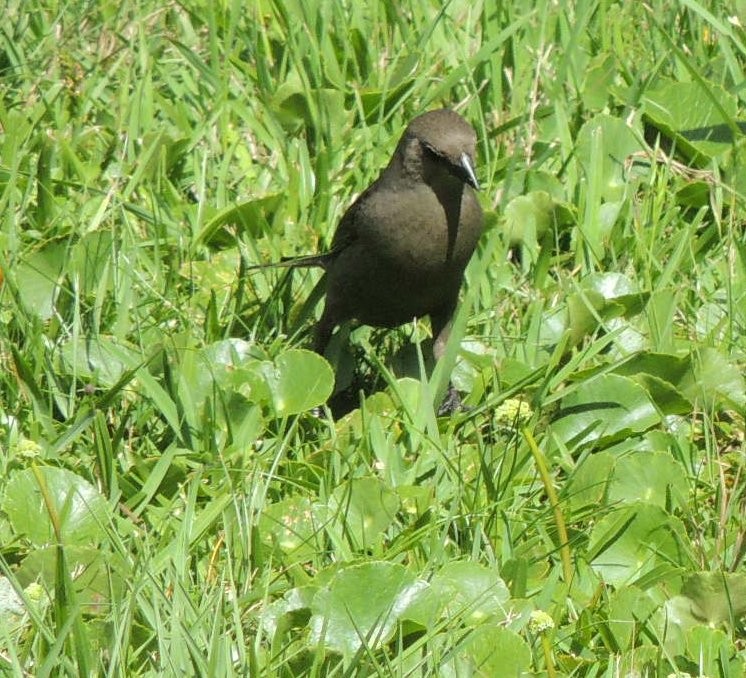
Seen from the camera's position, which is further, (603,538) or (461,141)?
(461,141)

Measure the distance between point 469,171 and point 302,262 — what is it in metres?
0.75

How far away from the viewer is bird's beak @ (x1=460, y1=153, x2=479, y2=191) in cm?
404

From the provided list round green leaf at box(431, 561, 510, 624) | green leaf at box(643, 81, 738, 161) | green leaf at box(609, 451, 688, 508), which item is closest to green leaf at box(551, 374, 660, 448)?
green leaf at box(609, 451, 688, 508)

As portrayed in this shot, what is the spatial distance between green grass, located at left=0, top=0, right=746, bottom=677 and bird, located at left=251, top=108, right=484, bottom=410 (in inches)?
7.0

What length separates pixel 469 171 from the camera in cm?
409

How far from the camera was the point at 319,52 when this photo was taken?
5.51m

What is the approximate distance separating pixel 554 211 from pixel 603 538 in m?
1.66

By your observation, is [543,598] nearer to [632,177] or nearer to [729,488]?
[729,488]

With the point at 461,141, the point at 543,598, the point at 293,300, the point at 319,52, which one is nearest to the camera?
the point at 543,598

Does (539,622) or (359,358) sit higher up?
(539,622)

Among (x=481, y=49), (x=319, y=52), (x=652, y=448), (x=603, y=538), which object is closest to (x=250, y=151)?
(x=319, y=52)

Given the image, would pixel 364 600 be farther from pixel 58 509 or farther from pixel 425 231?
pixel 425 231

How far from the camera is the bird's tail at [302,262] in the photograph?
4609 millimetres

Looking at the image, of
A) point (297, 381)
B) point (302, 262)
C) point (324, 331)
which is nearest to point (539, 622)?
point (297, 381)
